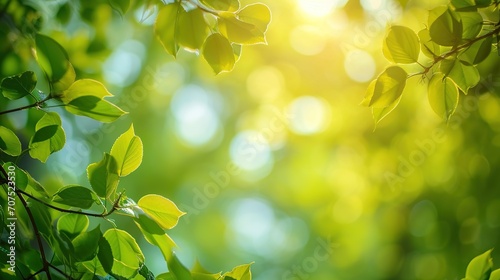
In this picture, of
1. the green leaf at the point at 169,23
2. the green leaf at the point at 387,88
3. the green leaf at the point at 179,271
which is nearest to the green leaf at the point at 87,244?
the green leaf at the point at 179,271

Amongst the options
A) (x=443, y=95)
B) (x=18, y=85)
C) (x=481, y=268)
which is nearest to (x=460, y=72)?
(x=443, y=95)

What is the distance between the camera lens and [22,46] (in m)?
1.51

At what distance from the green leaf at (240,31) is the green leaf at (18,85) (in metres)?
0.28

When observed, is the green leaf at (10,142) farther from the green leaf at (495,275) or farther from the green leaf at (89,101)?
the green leaf at (495,275)

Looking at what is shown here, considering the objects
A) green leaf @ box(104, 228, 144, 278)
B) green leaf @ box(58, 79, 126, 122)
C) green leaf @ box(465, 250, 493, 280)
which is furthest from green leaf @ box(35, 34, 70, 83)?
green leaf @ box(465, 250, 493, 280)

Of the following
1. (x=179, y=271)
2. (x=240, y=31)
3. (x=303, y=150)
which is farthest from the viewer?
(x=303, y=150)

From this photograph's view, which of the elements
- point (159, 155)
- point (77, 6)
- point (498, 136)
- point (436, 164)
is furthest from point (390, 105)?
point (159, 155)

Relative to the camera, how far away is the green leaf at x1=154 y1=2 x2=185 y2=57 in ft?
2.29

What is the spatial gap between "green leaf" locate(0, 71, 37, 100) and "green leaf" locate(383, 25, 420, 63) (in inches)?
19.4

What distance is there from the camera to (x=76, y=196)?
0.64 meters

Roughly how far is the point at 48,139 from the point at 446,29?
0.58m

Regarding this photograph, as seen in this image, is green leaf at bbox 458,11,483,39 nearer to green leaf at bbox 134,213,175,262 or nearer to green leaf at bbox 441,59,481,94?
green leaf at bbox 441,59,481,94

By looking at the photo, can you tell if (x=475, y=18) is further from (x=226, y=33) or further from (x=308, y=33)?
(x=308, y=33)

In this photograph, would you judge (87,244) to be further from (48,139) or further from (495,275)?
(495,275)
